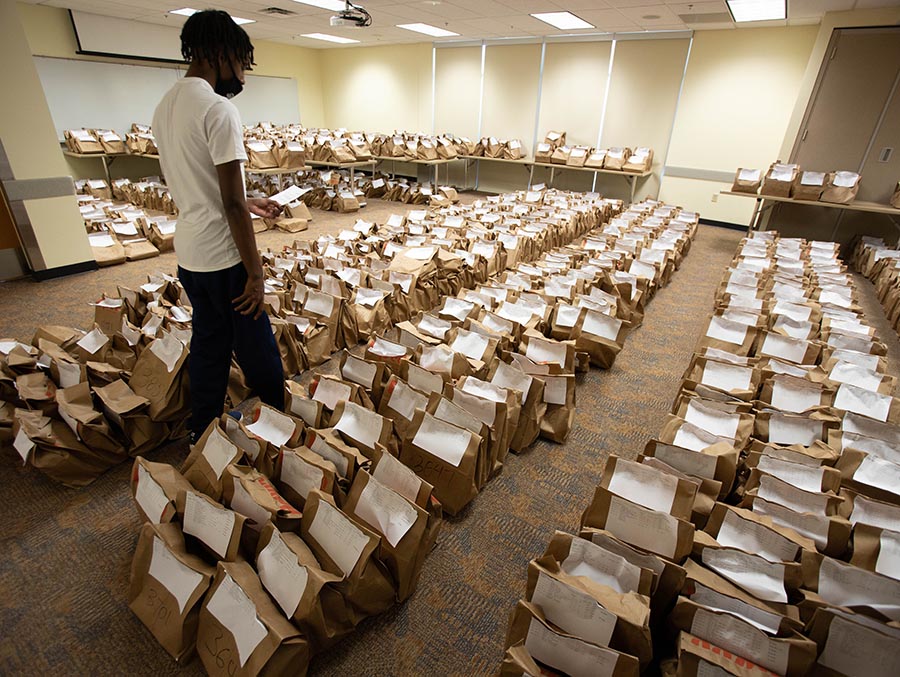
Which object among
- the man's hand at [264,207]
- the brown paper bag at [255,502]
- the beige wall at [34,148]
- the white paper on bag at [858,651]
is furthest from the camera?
the beige wall at [34,148]

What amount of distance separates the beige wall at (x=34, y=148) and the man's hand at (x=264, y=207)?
2.71 meters

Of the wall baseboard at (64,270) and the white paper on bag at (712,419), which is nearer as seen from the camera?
the white paper on bag at (712,419)

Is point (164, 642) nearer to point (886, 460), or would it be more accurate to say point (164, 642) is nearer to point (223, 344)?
point (223, 344)

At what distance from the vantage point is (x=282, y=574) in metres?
1.03

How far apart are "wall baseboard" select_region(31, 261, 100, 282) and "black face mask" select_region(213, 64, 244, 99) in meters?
3.22

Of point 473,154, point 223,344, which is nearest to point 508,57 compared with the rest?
point 473,154

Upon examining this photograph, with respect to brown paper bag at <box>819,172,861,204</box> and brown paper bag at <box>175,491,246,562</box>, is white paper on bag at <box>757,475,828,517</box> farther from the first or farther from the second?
brown paper bag at <box>819,172,861,204</box>

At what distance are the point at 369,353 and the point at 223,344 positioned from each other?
0.57m

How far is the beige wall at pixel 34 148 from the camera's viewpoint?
3010 mm

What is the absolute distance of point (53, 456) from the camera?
5.08 ft

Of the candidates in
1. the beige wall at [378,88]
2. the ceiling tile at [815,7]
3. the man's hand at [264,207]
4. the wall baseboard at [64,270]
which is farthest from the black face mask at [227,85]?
the beige wall at [378,88]

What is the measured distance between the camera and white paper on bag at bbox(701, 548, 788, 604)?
3.22 ft

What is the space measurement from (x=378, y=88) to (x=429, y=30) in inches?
112

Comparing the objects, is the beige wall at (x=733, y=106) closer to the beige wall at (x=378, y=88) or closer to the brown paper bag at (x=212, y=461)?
the beige wall at (x=378, y=88)
